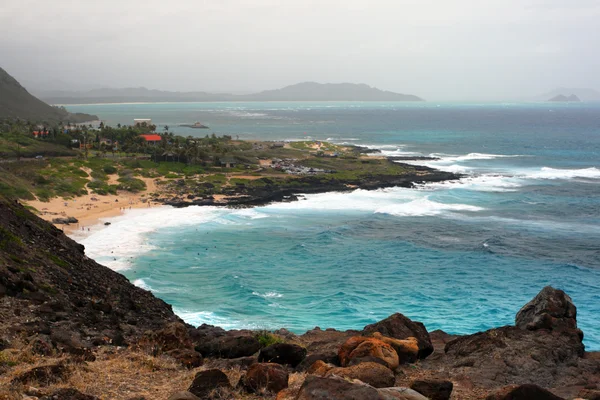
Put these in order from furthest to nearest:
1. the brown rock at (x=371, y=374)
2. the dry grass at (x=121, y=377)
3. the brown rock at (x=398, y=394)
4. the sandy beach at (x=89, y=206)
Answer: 1. the sandy beach at (x=89, y=206)
2. the brown rock at (x=371, y=374)
3. the dry grass at (x=121, y=377)
4. the brown rock at (x=398, y=394)

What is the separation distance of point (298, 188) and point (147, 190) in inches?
662

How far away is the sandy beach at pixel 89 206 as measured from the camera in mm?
44938

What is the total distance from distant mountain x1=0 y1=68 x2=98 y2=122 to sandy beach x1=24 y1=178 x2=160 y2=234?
10795cm

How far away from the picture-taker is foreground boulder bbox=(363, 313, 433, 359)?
49.5 feet

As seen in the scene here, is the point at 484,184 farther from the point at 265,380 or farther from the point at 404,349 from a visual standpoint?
the point at 265,380

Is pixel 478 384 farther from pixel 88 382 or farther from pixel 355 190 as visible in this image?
pixel 355 190

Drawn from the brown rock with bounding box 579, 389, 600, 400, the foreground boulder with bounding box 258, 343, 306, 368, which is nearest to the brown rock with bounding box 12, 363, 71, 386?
the foreground boulder with bounding box 258, 343, 306, 368

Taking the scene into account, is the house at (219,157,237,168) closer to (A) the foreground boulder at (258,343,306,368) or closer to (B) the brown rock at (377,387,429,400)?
(A) the foreground boulder at (258,343,306,368)

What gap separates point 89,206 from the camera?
51.2 m

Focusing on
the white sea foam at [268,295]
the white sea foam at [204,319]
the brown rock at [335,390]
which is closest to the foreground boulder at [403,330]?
the brown rock at [335,390]

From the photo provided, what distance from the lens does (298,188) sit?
63.2 meters

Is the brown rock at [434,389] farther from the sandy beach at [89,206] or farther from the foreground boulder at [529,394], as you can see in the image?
the sandy beach at [89,206]

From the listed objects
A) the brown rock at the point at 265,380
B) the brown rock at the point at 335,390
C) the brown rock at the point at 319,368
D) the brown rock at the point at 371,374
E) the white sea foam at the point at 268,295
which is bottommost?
the white sea foam at the point at 268,295

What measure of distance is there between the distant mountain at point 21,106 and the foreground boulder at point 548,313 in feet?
508
